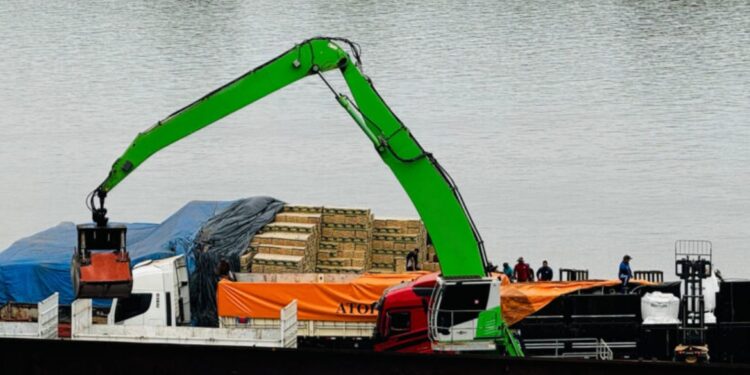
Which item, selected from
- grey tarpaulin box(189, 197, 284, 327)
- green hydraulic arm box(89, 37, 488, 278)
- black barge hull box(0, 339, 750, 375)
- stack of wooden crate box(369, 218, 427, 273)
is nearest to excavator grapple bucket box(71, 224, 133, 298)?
green hydraulic arm box(89, 37, 488, 278)

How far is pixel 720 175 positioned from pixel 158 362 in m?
37.0

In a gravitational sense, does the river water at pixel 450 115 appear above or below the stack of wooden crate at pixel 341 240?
above

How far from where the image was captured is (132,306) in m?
26.6

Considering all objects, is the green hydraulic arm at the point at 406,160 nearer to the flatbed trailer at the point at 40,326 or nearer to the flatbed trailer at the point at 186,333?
the flatbed trailer at the point at 186,333

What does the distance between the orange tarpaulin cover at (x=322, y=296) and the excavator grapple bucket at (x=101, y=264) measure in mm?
4672

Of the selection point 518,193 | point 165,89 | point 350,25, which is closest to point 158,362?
point 518,193

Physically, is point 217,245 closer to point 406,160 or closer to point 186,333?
point 186,333

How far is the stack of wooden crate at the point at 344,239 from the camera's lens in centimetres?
3019

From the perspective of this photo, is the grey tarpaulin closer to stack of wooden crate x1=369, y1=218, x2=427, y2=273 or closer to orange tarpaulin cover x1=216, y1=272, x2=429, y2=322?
orange tarpaulin cover x1=216, y1=272, x2=429, y2=322

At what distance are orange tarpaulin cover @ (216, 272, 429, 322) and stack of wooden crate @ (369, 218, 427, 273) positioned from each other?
10.9 ft

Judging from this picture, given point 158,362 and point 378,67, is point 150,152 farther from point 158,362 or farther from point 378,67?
point 378,67

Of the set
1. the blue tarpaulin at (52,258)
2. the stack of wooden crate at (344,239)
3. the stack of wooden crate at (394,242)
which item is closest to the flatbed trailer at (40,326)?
the blue tarpaulin at (52,258)

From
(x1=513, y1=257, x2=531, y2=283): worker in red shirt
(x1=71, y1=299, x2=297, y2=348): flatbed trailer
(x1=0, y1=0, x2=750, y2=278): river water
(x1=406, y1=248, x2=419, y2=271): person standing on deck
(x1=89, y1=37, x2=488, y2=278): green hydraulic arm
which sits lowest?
(x1=71, y1=299, x2=297, y2=348): flatbed trailer

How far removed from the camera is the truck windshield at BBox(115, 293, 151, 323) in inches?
1046
